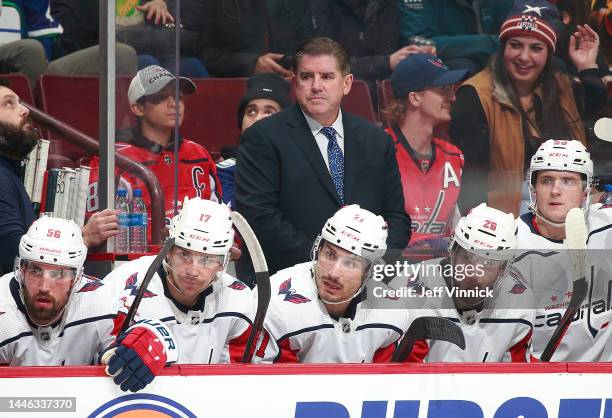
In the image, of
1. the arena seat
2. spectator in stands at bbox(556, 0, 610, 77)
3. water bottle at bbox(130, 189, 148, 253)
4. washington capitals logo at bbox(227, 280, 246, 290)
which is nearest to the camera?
washington capitals logo at bbox(227, 280, 246, 290)

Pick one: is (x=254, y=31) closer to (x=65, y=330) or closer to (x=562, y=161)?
(x=562, y=161)

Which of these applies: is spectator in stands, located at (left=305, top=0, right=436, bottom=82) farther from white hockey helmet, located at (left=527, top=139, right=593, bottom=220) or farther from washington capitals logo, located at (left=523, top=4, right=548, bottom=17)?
white hockey helmet, located at (left=527, top=139, right=593, bottom=220)

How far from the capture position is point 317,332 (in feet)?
11.4

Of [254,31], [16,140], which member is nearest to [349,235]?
[254,31]

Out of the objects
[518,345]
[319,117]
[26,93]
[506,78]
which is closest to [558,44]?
[506,78]

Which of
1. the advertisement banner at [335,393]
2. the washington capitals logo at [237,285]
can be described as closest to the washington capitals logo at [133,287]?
the washington capitals logo at [237,285]

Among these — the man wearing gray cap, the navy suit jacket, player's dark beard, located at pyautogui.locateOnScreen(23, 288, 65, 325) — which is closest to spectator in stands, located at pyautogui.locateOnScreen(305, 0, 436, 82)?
the navy suit jacket

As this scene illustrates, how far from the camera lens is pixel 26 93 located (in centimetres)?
470

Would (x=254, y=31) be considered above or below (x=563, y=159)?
above

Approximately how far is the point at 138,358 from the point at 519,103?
161cm

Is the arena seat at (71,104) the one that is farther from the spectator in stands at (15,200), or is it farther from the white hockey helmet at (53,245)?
the white hockey helmet at (53,245)

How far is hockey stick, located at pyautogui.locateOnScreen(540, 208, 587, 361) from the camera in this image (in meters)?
3.30

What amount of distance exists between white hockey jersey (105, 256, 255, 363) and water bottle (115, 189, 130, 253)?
228mm

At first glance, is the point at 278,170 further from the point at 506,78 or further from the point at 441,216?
the point at 506,78
